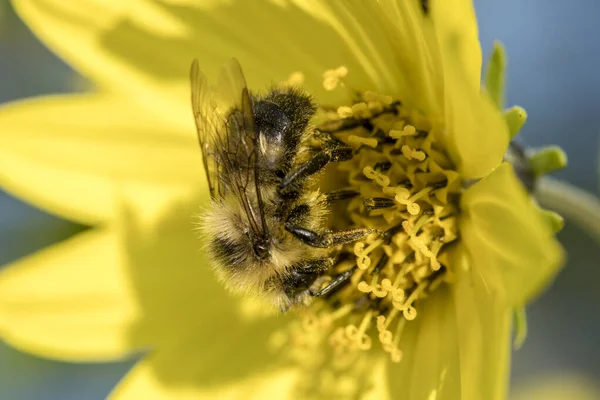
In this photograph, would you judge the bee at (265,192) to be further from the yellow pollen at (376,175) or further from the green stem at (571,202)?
the green stem at (571,202)

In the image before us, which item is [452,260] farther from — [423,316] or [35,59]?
[35,59]

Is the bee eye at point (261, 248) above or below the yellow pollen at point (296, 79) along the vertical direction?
below

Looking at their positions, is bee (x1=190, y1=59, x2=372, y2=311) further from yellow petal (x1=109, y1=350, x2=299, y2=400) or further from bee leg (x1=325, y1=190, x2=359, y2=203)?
yellow petal (x1=109, y1=350, x2=299, y2=400)

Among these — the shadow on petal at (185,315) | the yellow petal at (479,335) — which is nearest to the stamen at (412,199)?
the yellow petal at (479,335)

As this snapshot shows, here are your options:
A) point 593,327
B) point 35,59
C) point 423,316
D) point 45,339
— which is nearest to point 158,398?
point 45,339

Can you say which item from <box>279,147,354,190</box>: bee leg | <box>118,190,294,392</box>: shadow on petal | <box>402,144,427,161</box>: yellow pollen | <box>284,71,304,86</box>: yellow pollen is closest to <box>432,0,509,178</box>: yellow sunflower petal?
<box>402,144,427,161</box>: yellow pollen

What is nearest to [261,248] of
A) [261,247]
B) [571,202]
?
[261,247]
